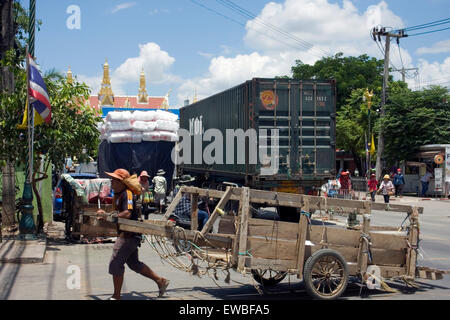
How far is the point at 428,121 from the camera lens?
31.8 metres

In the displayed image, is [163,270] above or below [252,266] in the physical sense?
below

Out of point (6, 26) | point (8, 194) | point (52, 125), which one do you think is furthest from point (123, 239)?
point (6, 26)

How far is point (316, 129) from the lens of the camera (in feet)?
49.0

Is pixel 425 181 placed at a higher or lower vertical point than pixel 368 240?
higher

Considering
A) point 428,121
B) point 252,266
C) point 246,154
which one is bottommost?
point 252,266

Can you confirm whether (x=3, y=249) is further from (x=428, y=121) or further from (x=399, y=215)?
(x=428, y=121)

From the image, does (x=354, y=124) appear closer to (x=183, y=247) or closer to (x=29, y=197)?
(x=29, y=197)

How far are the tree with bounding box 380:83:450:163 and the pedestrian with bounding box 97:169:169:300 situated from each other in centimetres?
2808

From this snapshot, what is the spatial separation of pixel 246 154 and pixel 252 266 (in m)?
8.91

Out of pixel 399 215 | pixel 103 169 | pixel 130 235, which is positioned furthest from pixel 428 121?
pixel 130 235

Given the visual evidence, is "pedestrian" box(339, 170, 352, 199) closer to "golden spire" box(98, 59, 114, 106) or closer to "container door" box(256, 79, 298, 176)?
"container door" box(256, 79, 298, 176)

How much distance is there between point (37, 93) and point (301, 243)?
258 inches

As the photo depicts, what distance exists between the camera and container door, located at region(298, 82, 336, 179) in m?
14.8
